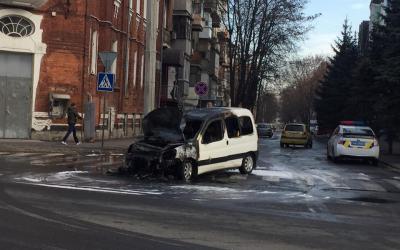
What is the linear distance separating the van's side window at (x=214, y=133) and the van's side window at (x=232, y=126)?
0.40 m

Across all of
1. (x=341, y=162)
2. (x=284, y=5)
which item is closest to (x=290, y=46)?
(x=284, y=5)

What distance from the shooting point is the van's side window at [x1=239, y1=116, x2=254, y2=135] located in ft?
57.8

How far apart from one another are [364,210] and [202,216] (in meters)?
3.40

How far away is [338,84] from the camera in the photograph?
206 feet

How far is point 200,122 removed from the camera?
51.7 feet

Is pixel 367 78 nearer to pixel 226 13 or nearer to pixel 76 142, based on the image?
pixel 76 142

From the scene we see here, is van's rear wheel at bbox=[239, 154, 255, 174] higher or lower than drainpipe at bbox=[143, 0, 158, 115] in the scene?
lower

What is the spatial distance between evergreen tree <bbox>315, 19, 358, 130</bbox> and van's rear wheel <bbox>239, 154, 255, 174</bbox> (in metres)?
41.5

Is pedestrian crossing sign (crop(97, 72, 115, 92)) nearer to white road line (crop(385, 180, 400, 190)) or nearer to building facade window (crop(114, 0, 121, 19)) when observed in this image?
white road line (crop(385, 180, 400, 190))

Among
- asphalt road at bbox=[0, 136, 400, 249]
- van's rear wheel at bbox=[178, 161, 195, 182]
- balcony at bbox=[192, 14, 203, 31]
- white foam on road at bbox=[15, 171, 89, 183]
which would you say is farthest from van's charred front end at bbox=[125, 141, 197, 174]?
balcony at bbox=[192, 14, 203, 31]

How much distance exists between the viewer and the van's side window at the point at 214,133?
51.7 feet

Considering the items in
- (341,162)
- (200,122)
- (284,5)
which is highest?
(284,5)

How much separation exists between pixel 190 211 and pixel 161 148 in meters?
4.68

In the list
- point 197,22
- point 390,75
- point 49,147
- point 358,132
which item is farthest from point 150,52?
point 197,22
